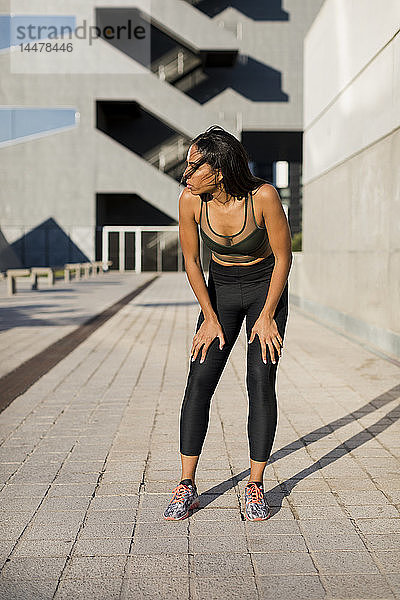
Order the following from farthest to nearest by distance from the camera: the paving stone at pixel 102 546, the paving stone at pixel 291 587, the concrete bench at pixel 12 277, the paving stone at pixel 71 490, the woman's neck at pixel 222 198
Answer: the concrete bench at pixel 12 277 < the paving stone at pixel 71 490 < the woman's neck at pixel 222 198 < the paving stone at pixel 102 546 < the paving stone at pixel 291 587

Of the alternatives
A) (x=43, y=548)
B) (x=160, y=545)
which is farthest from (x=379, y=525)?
(x=43, y=548)

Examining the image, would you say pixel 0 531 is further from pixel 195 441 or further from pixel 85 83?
pixel 85 83

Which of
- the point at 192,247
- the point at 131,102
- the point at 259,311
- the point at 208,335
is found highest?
the point at 131,102

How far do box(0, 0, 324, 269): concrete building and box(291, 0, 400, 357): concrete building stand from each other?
72.0 feet

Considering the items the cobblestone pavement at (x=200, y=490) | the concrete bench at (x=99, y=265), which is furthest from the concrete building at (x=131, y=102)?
the cobblestone pavement at (x=200, y=490)

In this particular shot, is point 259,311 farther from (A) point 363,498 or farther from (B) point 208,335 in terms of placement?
(A) point 363,498

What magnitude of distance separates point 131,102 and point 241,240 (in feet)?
117

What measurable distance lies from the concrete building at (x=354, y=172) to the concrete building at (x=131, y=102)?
22.0 m

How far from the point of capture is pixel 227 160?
10.9ft

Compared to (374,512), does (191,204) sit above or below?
above

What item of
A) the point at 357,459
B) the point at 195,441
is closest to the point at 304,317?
the point at 357,459

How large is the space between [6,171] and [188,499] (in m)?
36.8

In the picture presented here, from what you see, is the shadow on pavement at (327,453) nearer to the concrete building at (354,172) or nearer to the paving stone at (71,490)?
the paving stone at (71,490)

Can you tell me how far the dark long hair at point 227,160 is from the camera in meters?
3.32
